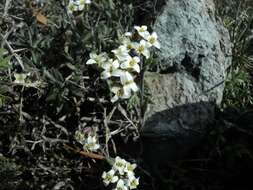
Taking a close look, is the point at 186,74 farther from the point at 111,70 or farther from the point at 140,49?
the point at 111,70

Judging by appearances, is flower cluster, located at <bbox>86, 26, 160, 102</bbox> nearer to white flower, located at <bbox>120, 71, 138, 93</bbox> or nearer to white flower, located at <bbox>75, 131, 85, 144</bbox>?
white flower, located at <bbox>120, 71, 138, 93</bbox>

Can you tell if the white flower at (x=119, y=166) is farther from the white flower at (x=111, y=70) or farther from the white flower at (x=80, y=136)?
the white flower at (x=111, y=70)

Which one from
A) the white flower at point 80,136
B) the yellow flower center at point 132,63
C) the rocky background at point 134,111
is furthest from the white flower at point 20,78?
the yellow flower center at point 132,63

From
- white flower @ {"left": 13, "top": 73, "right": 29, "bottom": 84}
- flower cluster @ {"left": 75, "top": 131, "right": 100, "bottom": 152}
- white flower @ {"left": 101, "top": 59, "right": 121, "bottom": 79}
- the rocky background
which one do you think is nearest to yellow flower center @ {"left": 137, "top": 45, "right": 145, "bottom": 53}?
white flower @ {"left": 101, "top": 59, "right": 121, "bottom": 79}

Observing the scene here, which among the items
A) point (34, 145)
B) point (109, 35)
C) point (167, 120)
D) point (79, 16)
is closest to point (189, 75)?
point (167, 120)

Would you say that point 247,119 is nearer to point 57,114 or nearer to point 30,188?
point 57,114

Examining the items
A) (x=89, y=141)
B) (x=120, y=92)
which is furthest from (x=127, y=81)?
(x=89, y=141)

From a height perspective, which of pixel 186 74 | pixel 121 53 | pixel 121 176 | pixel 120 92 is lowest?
pixel 121 176
